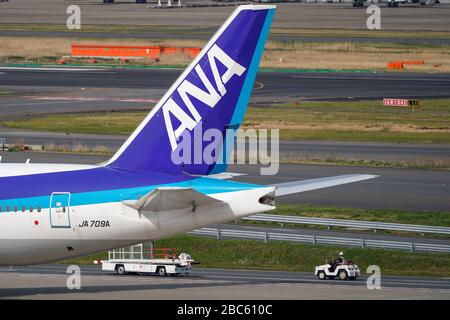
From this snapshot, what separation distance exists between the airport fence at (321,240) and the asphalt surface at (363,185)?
4.27 meters

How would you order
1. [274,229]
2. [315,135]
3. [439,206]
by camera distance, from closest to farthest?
[274,229]
[439,206]
[315,135]

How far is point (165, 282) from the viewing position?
44.3 m

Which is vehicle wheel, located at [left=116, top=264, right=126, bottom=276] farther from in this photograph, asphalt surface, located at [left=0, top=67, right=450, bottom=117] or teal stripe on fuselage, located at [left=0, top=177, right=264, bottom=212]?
asphalt surface, located at [left=0, top=67, right=450, bottom=117]

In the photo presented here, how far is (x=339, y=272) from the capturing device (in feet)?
161

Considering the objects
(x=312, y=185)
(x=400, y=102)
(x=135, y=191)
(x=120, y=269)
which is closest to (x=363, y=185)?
(x=120, y=269)

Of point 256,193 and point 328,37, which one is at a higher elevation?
point 328,37

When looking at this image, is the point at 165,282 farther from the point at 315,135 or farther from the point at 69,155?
the point at 315,135

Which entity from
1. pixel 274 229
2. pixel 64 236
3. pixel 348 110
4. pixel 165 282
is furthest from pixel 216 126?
pixel 348 110

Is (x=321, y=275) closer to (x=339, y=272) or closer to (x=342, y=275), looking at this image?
(x=339, y=272)

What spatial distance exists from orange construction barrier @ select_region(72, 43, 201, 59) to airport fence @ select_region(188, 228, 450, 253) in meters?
112

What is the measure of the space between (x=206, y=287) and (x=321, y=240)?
60.8ft

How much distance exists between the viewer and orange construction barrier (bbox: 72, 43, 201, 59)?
17288 cm
